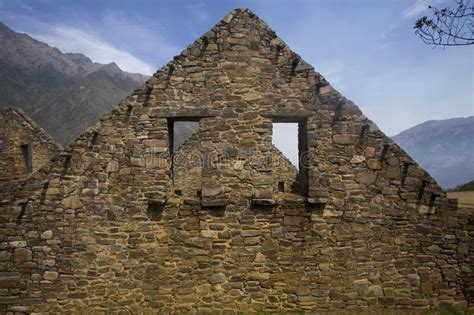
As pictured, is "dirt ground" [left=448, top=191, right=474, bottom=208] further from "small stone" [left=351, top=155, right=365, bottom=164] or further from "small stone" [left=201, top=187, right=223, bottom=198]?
"small stone" [left=201, top=187, right=223, bottom=198]

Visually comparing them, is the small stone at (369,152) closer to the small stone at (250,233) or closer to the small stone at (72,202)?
the small stone at (250,233)

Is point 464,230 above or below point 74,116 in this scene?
below

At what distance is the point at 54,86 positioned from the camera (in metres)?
49.3

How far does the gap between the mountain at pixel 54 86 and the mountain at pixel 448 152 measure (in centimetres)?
12049

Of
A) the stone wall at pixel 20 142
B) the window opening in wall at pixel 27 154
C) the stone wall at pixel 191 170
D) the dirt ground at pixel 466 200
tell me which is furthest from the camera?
the window opening in wall at pixel 27 154

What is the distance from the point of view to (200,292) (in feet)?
A: 22.0

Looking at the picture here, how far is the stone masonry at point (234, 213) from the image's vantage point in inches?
262

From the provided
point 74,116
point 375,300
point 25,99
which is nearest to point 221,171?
point 375,300

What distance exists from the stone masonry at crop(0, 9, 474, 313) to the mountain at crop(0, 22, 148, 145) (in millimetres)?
31666

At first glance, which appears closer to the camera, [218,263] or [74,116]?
[218,263]

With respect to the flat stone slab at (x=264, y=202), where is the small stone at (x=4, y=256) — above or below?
below

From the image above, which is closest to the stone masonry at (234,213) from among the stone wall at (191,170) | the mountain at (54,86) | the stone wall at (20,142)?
the stone wall at (191,170)

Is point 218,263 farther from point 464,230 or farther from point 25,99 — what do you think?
point 25,99

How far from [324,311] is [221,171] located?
3.72 meters
